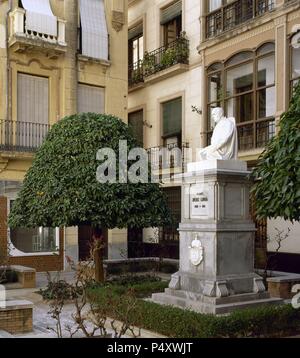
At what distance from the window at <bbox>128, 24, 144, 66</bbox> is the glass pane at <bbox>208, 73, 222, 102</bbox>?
5.43 metres

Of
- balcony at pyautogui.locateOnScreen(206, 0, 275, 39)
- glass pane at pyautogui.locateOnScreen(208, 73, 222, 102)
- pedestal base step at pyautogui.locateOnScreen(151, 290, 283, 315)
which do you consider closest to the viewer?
pedestal base step at pyautogui.locateOnScreen(151, 290, 283, 315)

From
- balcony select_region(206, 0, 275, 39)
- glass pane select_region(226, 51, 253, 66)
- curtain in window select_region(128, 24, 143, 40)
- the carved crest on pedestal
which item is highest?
curtain in window select_region(128, 24, 143, 40)

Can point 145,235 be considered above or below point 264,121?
below

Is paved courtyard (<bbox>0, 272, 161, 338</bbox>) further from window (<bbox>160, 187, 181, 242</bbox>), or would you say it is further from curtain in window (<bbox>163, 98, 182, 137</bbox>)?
curtain in window (<bbox>163, 98, 182, 137</bbox>)

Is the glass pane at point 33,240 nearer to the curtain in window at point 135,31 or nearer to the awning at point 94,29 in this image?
the awning at point 94,29

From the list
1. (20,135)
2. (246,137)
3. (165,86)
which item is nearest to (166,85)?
(165,86)

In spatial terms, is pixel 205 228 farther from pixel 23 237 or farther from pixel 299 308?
pixel 23 237

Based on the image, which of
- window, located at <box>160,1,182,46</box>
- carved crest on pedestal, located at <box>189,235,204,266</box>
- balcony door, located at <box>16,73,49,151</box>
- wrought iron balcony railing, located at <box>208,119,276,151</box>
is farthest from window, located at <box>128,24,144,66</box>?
carved crest on pedestal, located at <box>189,235,204,266</box>

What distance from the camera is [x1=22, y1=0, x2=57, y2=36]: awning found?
61.9ft

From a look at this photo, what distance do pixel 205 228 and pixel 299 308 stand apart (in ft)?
6.96

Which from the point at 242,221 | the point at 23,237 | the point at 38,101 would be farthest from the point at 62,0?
the point at 242,221

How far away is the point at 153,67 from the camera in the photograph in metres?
22.6

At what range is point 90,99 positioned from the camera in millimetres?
20812

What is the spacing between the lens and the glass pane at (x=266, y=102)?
17.0 metres
